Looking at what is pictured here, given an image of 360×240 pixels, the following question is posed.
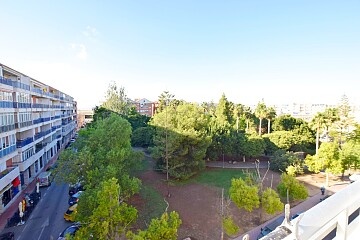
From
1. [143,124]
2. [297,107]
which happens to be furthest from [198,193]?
[297,107]

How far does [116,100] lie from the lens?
4816 cm

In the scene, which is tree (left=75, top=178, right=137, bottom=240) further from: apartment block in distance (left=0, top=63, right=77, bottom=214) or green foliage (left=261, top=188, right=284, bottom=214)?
apartment block in distance (left=0, top=63, right=77, bottom=214)

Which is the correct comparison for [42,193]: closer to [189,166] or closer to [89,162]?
[89,162]

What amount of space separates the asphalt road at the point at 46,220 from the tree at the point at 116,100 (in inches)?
1035

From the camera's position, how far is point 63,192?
23.2 meters

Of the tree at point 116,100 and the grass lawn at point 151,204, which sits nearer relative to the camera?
the grass lawn at point 151,204

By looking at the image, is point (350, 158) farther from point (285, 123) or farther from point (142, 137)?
point (142, 137)

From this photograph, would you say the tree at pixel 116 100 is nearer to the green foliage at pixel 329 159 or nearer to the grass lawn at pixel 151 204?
the grass lawn at pixel 151 204

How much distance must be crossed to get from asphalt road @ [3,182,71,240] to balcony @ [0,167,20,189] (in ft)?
9.88

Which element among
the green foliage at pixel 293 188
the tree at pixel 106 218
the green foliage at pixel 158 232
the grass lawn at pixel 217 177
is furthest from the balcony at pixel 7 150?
the green foliage at pixel 293 188

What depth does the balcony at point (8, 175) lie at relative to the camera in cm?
1770

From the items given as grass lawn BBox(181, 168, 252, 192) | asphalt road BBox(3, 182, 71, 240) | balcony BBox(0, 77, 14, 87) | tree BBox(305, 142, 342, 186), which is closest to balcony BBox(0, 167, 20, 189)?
asphalt road BBox(3, 182, 71, 240)

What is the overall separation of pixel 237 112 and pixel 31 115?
2930 centimetres

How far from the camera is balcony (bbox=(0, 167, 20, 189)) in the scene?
17.7 meters
